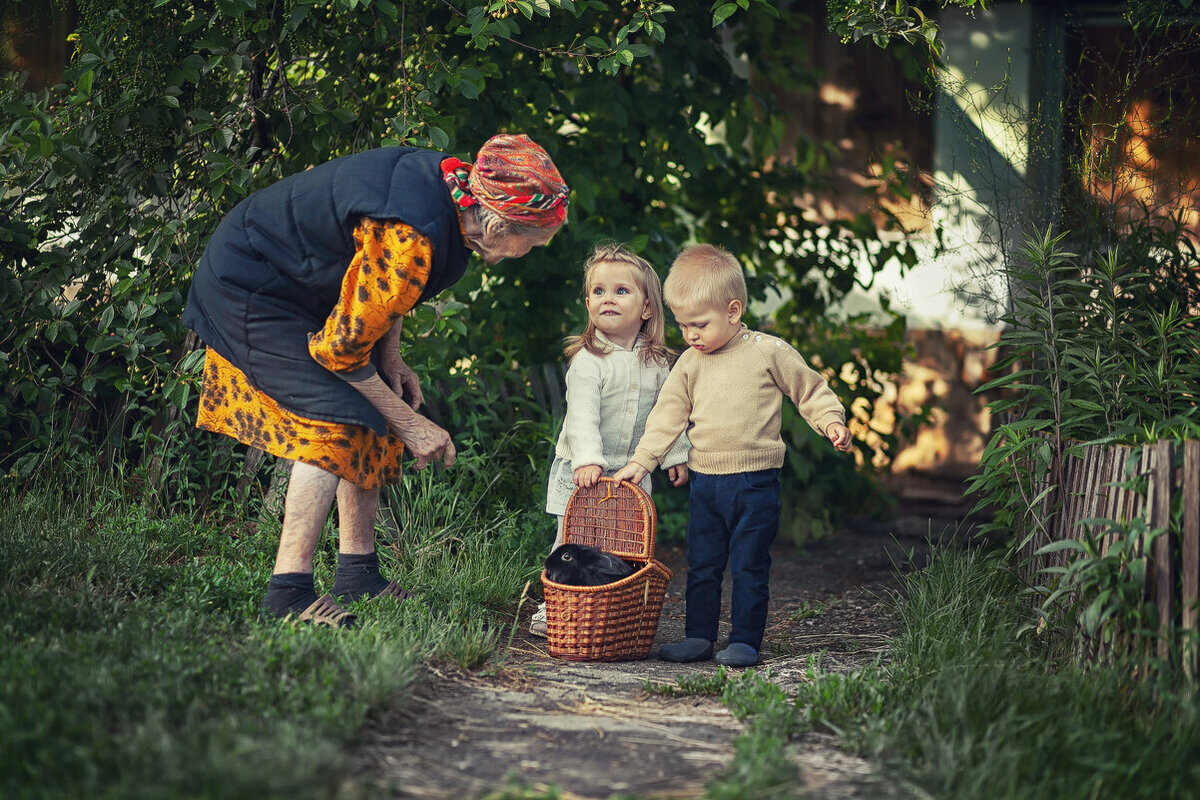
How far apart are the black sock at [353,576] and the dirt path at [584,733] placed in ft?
1.74

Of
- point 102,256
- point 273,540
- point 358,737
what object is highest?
point 102,256

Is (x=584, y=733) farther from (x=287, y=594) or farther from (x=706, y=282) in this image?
(x=706, y=282)

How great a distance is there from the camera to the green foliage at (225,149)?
418cm

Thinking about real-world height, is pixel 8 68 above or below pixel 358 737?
above

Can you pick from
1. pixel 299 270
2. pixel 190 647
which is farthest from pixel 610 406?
pixel 190 647

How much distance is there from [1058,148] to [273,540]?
371 cm

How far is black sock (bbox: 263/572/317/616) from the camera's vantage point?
3295mm

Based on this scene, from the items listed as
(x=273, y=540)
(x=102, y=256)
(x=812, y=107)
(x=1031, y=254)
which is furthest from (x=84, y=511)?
(x=812, y=107)

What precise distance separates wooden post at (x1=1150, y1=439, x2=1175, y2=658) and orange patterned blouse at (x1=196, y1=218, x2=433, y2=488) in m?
2.00

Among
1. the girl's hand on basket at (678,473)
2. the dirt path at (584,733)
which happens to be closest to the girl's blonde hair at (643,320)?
the girl's hand on basket at (678,473)

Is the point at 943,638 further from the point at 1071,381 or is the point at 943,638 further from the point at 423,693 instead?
the point at 423,693

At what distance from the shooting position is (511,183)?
3.10 metres

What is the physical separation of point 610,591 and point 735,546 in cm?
48

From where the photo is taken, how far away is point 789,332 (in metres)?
6.12
